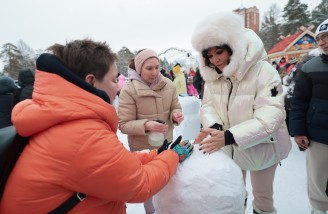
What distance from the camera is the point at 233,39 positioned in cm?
178

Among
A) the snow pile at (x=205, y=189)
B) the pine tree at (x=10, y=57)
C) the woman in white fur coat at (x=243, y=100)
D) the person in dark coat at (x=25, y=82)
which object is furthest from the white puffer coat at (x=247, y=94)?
the pine tree at (x=10, y=57)

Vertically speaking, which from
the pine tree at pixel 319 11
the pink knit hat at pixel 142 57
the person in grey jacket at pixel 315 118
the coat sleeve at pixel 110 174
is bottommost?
the pine tree at pixel 319 11

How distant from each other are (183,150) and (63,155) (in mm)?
767

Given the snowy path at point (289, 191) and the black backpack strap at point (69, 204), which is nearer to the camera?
the black backpack strap at point (69, 204)

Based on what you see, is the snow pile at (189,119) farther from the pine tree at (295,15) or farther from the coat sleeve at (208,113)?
the pine tree at (295,15)

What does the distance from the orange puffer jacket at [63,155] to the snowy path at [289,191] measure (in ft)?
7.16

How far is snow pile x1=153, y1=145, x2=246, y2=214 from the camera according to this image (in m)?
1.38

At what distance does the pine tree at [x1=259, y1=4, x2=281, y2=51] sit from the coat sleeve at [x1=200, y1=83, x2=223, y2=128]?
39221mm

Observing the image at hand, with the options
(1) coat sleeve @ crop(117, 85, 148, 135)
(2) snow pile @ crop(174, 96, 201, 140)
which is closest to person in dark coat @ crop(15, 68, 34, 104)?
→ (1) coat sleeve @ crop(117, 85, 148, 135)

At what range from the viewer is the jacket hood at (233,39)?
1.76 m

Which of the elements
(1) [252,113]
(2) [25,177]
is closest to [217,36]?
(1) [252,113]

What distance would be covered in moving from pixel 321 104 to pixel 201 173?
1.53m

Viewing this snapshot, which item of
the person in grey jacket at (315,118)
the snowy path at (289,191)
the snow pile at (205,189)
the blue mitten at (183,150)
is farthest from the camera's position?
the snowy path at (289,191)

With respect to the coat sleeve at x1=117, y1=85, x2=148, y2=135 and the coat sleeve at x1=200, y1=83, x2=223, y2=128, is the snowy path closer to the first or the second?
the coat sleeve at x1=117, y1=85, x2=148, y2=135
